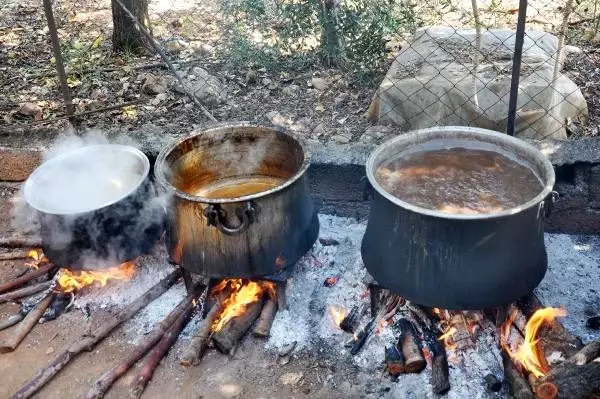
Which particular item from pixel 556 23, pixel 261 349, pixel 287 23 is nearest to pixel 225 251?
pixel 261 349

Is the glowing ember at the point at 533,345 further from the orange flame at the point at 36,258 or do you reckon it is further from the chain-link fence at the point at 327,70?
the orange flame at the point at 36,258

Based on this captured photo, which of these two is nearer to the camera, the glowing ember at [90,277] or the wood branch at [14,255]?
the glowing ember at [90,277]

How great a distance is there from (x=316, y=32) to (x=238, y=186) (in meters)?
2.30

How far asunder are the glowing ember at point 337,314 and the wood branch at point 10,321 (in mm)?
2026

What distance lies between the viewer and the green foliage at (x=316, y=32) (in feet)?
17.8

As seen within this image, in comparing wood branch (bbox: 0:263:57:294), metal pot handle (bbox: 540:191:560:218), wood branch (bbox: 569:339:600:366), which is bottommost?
wood branch (bbox: 0:263:57:294)

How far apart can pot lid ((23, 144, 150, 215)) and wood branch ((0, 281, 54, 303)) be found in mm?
611

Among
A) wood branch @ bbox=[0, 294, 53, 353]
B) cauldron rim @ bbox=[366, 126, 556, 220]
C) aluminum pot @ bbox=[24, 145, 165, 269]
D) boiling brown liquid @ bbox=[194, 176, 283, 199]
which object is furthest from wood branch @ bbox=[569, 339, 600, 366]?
wood branch @ bbox=[0, 294, 53, 353]

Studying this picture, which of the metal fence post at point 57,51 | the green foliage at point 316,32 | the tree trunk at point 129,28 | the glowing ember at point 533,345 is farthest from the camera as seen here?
the tree trunk at point 129,28

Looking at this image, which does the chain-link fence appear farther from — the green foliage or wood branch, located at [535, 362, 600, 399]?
wood branch, located at [535, 362, 600, 399]

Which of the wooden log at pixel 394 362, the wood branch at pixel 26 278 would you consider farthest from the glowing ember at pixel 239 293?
the wood branch at pixel 26 278

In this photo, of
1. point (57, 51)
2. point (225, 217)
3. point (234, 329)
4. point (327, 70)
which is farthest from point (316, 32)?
point (234, 329)

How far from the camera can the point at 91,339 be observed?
3621 mm

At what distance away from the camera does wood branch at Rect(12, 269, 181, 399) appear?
336 cm
